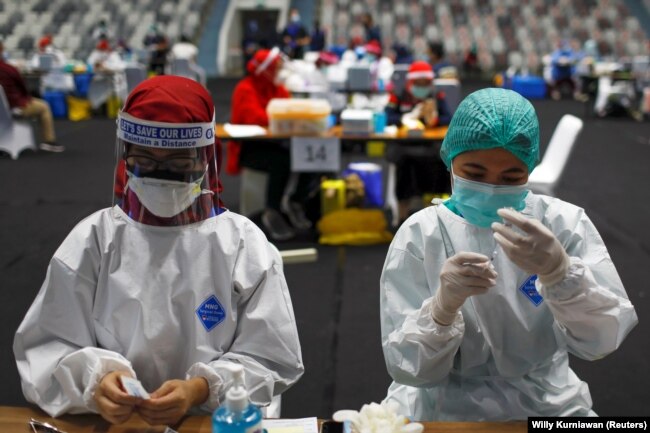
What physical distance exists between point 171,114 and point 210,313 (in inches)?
16.0

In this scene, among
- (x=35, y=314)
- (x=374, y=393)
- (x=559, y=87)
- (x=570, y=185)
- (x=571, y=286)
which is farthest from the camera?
(x=559, y=87)

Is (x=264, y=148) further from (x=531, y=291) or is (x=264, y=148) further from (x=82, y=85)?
(x=82, y=85)

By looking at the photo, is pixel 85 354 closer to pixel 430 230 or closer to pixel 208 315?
pixel 208 315

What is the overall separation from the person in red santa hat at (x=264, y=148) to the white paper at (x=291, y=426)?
11.3 feet

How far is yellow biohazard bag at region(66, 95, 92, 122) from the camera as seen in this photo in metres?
10.4

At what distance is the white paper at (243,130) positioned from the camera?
4.50 meters

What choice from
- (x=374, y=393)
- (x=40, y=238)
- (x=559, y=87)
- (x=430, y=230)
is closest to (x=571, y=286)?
(x=430, y=230)

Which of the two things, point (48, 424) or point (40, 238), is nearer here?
point (48, 424)

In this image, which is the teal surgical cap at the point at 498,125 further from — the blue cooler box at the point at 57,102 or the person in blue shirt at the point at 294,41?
the person in blue shirt at the point at 294,41

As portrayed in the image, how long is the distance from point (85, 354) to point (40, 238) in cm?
378

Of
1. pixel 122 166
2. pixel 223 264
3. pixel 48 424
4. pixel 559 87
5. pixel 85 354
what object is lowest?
pixel 559 87

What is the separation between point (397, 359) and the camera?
4.34 ft

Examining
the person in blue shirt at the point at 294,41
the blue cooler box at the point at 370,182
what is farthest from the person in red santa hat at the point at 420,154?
the person in blue shirt at the point at 294,41

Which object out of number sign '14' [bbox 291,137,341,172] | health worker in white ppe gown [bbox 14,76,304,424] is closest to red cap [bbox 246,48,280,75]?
number sign '14' [bbox 291,137,341,172]
